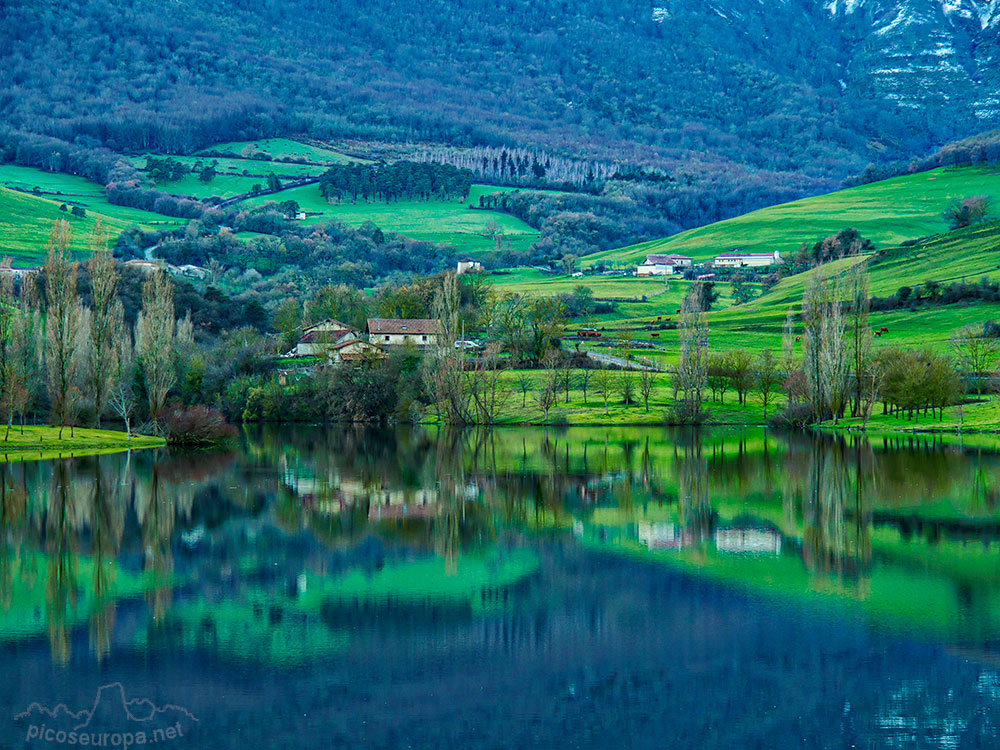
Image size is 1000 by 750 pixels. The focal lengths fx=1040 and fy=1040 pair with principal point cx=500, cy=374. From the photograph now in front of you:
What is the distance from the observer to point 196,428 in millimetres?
67625

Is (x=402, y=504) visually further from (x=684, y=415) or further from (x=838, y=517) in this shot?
(x=684, y=415)

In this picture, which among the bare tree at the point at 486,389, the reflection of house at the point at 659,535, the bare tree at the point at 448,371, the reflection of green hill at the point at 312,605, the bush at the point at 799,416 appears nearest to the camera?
the reflection of green hill at the point at 312,605

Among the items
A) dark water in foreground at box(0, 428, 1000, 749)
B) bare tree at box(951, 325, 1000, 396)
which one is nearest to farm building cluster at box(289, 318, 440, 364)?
bare tree at box(951, 325, 1000, 396)

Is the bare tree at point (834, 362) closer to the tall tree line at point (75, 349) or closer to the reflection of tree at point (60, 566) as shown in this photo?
the tall tree line at point (75, 349)

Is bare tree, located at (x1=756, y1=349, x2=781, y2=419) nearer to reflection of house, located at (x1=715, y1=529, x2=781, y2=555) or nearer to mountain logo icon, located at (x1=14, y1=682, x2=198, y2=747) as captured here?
reflection of house, located at (x1=715, y1=529, x2=781, y2=555)

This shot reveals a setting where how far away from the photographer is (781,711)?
18.1m

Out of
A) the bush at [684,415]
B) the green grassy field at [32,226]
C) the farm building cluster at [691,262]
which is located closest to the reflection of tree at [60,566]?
the bush at [684,415]

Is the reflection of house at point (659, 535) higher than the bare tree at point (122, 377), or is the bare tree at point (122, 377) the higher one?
the bare tree at point (122, 377)

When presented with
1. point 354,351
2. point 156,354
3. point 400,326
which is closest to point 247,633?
point 156,354

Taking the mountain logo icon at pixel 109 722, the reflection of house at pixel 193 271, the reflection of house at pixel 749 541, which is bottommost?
the mountain logo icon at pixel 109 722

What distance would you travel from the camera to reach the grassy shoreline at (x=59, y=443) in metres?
57.7

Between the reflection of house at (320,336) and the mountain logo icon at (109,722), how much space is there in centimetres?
8615

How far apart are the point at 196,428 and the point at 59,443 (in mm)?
9242

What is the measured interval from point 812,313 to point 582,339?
3483cm
